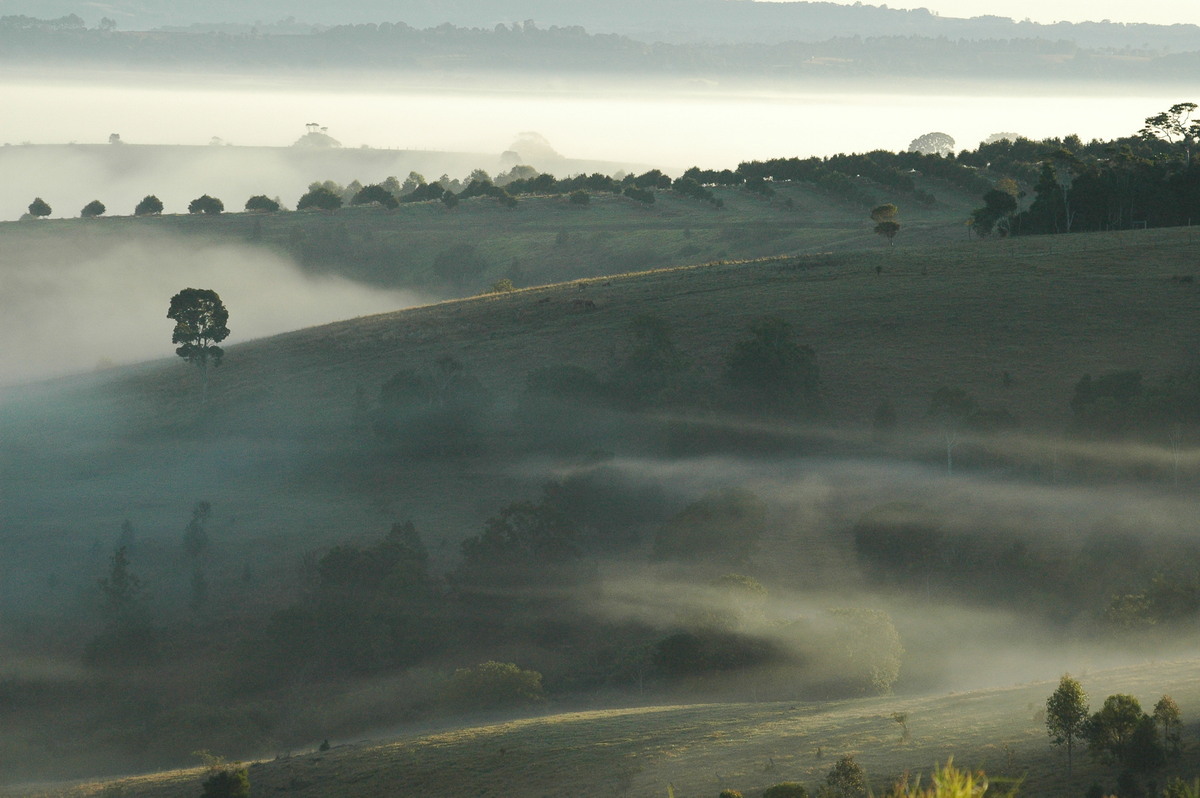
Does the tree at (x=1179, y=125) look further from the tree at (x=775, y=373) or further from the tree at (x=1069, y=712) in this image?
the tree at (x=1069, y=712)

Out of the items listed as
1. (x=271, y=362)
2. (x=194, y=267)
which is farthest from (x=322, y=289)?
(x=271, y=362)

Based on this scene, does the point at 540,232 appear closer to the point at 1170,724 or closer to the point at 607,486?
the point at 607,486

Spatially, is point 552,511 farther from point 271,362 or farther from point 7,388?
point 7,388

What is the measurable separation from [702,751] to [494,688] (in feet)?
52.9

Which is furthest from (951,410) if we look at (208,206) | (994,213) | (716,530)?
(208,206)

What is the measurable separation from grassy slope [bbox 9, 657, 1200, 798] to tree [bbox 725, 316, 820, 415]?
3781 cm

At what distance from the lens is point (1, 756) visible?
48.3 m

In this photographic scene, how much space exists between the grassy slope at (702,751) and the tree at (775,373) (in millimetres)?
37814

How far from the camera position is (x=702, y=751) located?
34.2 meters

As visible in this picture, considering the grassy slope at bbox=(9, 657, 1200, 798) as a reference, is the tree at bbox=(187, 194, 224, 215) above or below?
above

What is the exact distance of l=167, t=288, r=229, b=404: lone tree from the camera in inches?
3777

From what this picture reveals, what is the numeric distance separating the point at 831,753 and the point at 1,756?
1309 inches

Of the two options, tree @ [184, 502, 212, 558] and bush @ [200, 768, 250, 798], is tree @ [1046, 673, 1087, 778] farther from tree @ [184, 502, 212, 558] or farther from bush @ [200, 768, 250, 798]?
tree @ [184, 502, 212, 558]

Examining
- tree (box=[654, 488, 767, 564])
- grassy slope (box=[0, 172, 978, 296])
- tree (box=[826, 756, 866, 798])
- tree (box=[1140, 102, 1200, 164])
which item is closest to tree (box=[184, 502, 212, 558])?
tree (box=[654, 488, 767, 564])
